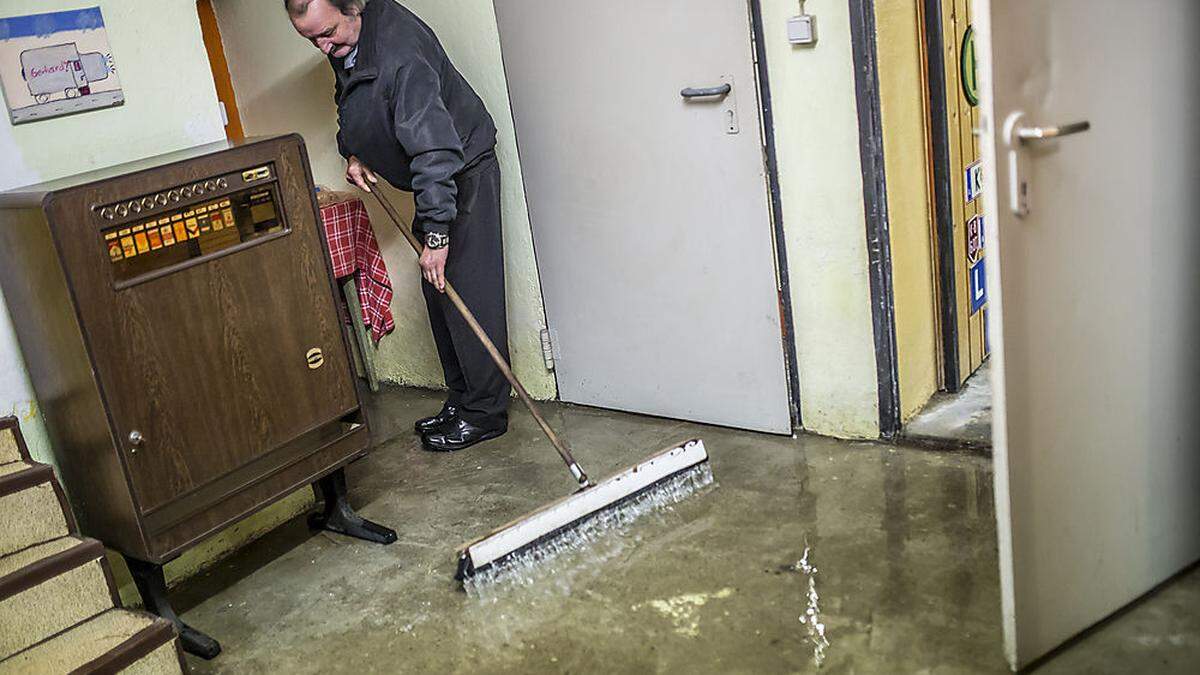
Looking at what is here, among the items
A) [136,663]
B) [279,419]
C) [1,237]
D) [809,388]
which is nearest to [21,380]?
[1,237]

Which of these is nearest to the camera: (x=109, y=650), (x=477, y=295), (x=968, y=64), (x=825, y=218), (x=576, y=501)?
(x=109, y=650)

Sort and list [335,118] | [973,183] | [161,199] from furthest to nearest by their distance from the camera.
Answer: [335,118]
[973,183]
[161,199]

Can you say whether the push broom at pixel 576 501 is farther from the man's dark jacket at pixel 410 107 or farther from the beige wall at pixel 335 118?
the beige wall at pixel 335 118

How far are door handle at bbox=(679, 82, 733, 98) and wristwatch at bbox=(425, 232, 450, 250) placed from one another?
87 centimetres

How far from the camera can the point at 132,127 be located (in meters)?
3.13

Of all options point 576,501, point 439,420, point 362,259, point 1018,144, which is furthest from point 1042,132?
point 362,259

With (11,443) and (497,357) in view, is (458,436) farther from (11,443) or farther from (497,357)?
(11,443)

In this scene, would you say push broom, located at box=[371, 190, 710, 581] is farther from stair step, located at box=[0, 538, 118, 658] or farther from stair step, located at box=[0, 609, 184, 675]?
stair step, located at box=[0, 538, 118, 658]

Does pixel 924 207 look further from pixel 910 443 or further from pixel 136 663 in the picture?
pixel 136 663

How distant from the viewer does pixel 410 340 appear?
456 centimetres

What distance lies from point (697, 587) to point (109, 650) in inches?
53.2

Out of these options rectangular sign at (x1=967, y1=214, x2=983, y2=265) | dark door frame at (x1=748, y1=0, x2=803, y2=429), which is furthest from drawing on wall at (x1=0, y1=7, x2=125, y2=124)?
rectangular sign at (x1=967, y1=214, x2=983, y2=265)

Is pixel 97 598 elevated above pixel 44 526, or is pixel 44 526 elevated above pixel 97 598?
pixel 44 526

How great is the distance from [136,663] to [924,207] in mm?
2481
